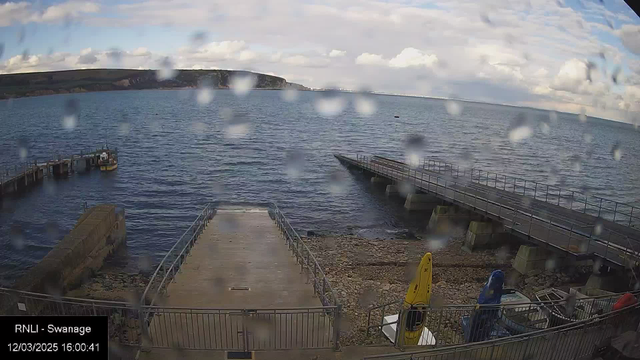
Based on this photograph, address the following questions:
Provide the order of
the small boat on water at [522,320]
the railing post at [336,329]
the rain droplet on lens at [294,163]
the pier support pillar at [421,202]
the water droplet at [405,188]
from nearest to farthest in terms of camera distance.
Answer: the railing post at [336,329]
the small boat on water at [522,320]
the pier support pillar at [421,202]
the water droplet at [405,188]
the rain droplet on lens at [294,163]

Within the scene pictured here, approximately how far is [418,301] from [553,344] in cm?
242

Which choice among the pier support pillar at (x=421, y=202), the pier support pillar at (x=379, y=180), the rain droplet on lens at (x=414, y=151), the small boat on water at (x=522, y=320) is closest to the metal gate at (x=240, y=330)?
the small boat on water at (x=522, y=320)

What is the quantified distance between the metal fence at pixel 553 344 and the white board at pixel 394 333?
2201 millimetres

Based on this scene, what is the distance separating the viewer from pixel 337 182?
45188mm

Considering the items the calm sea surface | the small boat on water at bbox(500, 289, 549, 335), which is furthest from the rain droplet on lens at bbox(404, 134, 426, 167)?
the small boat on water at bbox(500, 289, 549, 335)

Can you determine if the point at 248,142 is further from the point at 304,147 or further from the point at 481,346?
the point at 481,346

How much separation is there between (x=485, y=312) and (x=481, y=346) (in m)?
2.66

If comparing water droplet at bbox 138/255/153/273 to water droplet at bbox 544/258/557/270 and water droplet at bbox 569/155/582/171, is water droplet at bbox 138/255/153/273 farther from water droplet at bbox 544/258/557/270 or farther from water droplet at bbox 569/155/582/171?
water droplet at bbox 569/155/582/171

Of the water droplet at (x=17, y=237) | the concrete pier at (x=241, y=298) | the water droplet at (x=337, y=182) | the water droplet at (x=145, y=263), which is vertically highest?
the concrete pier at (x=241, y=298)

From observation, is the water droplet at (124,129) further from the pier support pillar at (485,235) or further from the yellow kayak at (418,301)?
the yellow kayak at (418,301)

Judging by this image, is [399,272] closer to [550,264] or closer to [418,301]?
[550,264]

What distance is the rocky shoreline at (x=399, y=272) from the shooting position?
16234 millimetres

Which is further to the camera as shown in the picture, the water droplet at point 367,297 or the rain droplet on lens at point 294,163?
the rain droplet on lens at point 294,163

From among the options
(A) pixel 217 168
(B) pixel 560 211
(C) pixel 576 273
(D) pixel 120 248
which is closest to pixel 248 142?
(A) pixel 217 168
